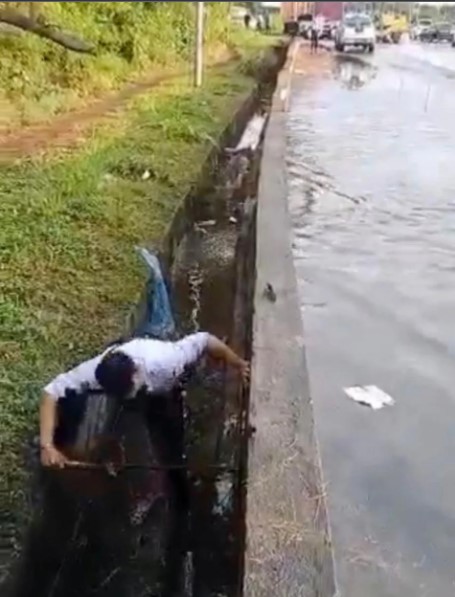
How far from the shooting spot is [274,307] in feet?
22.0

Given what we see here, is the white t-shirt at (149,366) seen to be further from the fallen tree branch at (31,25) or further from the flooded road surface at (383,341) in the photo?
the fallen tree branch at (31,25)

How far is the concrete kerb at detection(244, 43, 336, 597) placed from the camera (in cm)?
371

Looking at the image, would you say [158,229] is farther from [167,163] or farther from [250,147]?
[250,147]

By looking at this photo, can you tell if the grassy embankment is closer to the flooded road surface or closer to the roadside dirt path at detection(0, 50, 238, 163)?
the roadside dirt path at detection(0, 50, 238, 163)

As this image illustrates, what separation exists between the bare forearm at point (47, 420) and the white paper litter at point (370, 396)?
2504 mm

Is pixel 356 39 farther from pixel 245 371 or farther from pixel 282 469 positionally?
pixel 282 469

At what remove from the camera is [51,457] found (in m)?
4.28

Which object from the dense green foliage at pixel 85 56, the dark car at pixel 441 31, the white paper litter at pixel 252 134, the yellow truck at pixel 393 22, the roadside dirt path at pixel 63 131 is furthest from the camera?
the white paper litter at pixel 252 134

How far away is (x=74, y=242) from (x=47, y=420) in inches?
154

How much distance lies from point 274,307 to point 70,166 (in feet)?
14.0

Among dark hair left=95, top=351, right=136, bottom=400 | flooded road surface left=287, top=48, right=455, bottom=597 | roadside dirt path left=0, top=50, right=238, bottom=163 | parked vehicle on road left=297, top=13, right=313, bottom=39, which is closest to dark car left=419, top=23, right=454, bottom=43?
parked vehicle on road left=297, top=13, right=313, bottom=39

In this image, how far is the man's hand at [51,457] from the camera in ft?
14.0

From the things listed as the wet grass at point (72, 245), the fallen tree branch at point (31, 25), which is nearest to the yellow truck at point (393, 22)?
the fallen tree branch at point (31, 25)

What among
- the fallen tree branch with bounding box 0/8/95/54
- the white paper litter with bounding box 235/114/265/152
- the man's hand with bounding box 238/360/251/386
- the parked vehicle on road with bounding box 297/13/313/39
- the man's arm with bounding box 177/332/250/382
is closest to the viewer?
the fallen tree branch with bounding box 0/8/95/54
